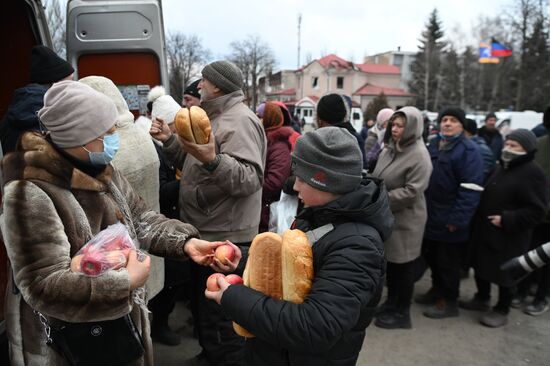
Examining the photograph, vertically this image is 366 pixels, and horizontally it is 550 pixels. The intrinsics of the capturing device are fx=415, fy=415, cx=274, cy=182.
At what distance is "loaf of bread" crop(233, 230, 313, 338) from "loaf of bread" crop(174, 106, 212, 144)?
99 centimetres

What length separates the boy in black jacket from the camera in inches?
60.5

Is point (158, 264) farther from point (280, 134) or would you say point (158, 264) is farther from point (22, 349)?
point (280, 134)

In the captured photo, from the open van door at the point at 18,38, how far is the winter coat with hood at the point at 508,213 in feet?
14.7

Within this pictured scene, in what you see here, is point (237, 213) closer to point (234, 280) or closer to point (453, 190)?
point (234, 280)

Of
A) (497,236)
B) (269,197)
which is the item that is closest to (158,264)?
(269,197)

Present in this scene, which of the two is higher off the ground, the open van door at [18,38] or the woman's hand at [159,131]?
the open van door at [18,38]

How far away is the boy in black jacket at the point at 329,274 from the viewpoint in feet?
5.04

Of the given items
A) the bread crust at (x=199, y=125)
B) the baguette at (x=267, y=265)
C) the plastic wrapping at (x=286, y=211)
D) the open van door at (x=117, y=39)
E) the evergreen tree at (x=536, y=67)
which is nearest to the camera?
the baguette at (x=267, y=265)

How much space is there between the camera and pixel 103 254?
5.33ft

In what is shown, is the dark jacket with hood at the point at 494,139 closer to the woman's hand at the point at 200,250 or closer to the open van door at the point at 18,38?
the woman's hand at the point at 200,250

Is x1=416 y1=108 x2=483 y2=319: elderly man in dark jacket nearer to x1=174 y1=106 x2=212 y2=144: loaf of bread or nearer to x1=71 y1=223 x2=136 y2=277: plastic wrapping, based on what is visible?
x1=174 y1=106 x2=212 y2=144: loaf of bread

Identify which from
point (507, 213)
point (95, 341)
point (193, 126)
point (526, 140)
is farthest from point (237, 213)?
point (526, 140)

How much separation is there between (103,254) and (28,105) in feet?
5.61

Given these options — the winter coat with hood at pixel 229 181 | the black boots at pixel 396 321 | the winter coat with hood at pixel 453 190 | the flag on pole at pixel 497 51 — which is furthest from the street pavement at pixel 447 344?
the flag on pole at pixel 497 51
